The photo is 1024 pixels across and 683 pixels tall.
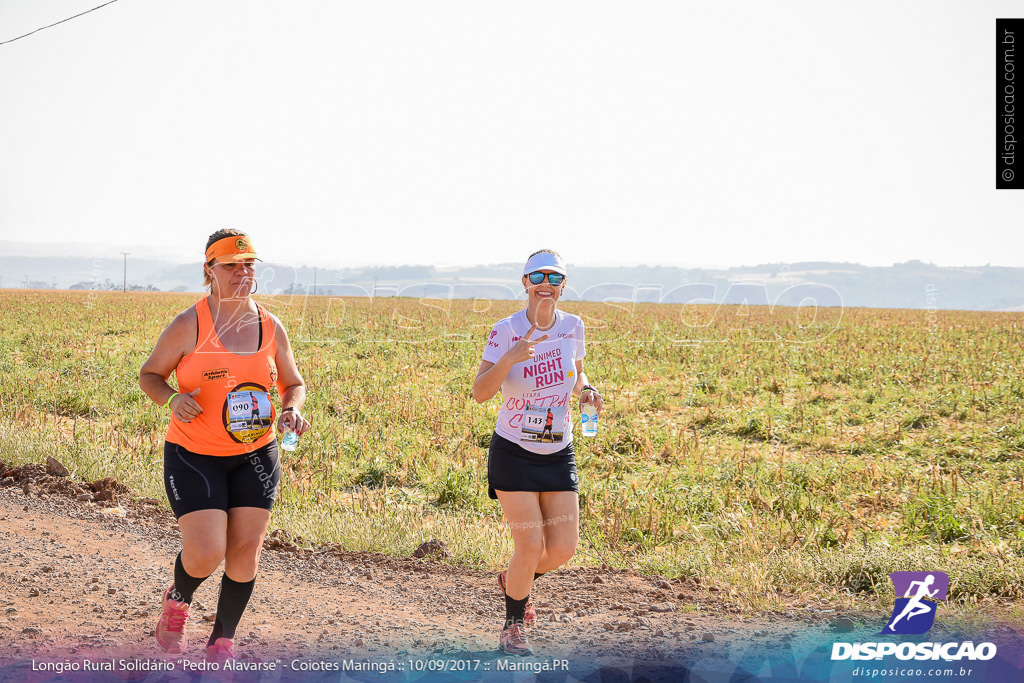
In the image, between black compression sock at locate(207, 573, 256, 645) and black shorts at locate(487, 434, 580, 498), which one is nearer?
black compression sock at locate(207, 573, 256, 645)

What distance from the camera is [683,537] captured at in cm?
736

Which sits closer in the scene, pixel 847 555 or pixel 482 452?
pixel 847 555

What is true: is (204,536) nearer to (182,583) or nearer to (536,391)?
(182,583)

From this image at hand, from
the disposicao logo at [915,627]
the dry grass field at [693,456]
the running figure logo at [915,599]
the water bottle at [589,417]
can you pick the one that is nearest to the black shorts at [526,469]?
the water bottle at [589,417]

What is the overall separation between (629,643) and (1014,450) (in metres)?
8.76

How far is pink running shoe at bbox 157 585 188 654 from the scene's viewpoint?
388 centimetres

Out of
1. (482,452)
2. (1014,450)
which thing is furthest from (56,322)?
(1014,450)

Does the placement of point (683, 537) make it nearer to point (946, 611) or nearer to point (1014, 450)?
point (946, 611)

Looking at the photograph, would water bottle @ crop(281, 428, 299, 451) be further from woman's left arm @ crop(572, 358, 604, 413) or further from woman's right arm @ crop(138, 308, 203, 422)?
woman's left arm @ crop(572, 358, 604, 413)

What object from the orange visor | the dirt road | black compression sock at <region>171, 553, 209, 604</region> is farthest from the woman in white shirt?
black compression sock at <region>171, 553, 209, 604</region>

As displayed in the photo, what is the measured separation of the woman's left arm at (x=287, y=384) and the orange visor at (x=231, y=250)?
0.34m

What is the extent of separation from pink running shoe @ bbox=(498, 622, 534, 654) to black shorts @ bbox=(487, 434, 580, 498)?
2.37 ft

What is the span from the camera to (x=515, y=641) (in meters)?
4.11

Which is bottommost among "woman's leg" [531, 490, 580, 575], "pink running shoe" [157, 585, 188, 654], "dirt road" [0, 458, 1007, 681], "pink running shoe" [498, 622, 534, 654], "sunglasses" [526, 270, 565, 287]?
"dirt road" [0, 458, 1007, 681]
